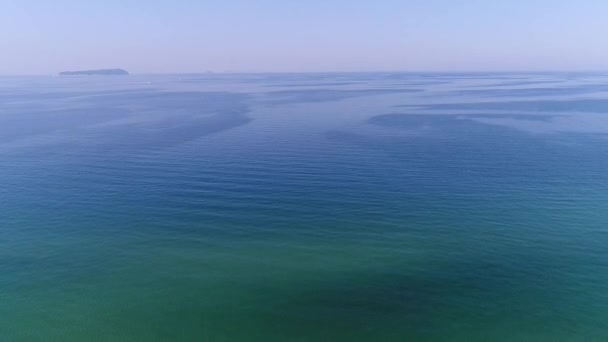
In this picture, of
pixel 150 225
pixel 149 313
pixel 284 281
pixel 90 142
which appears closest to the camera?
pixel 149 313

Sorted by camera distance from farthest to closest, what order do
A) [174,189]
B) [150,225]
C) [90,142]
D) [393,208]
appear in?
[90,142], [174,189], [393,208], [150,225]

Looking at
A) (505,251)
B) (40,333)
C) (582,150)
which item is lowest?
(40,333)

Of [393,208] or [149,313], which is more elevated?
[393,208]

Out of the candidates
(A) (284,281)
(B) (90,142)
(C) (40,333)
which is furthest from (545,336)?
(B) (90,142)

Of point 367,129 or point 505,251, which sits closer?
point 505,251

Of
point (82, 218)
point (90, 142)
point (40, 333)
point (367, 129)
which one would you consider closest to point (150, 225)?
point (82, 218)

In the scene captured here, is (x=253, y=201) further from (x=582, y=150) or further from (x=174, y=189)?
(x=582, y=150)

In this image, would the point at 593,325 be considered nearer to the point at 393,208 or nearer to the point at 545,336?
the point at 545,336
